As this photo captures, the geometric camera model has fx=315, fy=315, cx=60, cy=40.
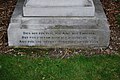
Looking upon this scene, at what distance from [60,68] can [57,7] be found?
1.02 m

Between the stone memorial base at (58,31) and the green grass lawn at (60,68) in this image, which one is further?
the stone memorial base at (58,31)

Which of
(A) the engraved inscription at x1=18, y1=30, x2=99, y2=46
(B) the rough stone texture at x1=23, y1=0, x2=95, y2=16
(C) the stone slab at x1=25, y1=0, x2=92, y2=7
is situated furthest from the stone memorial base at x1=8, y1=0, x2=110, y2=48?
(C) the stone slab at x1=25, y1=0, x2=92, y2=7

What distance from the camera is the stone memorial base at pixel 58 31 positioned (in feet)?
16.8

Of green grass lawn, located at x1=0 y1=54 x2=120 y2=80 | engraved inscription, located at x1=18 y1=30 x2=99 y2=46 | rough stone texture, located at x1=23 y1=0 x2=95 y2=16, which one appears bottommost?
green grass lawn, located at x1=0 y1=54 x2=120 y2=80

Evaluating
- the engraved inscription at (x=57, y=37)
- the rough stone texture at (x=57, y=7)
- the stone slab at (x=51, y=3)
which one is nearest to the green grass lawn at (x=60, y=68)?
the engraved inscription at (x=57, y=37)

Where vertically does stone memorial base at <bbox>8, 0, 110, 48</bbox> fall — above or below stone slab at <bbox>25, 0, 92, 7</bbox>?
below

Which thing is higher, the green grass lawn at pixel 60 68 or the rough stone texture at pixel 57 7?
the rough stone texture at pixel 57 7

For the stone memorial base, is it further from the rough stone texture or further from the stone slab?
the stone slab

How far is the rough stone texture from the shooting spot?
16.8ft

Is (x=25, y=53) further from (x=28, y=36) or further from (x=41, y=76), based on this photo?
(x=41, y=76)

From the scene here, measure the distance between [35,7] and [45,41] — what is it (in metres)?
0.59

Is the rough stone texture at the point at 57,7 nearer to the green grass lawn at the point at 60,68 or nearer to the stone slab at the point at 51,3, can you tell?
the stone slab at the point at 51,3

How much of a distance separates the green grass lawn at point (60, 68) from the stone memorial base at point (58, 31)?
1.00 feet

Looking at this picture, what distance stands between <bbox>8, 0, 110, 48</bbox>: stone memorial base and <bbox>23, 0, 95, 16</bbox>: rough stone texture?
0.33ft
